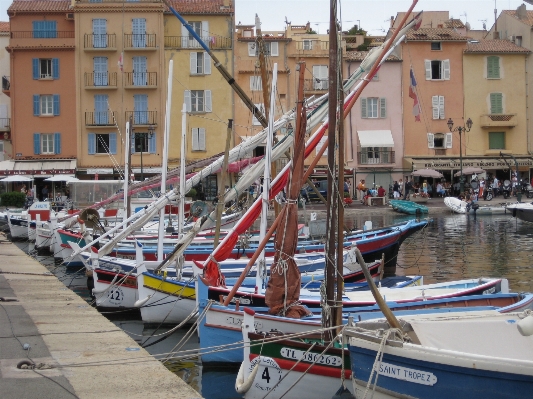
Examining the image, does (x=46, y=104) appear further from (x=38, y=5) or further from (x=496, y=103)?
(x=496, y=103)

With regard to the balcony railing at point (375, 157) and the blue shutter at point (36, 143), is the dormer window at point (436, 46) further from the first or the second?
the blue shutter at point (36, 143)

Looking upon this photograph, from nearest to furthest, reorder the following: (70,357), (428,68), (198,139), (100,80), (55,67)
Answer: (70,357), (100,80), (198,139), (55,67), (428,68)

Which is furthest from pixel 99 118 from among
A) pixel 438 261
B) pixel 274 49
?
pixel 438 261

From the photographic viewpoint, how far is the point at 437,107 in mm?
63719

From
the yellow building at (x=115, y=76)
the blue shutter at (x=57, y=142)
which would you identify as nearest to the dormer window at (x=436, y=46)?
the yellow building at (x=115, y=76)

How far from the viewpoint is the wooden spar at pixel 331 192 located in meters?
11.2

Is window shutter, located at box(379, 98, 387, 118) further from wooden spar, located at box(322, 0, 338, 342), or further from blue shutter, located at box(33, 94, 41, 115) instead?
wooden spar, located at box(322, 0, 338, 342)

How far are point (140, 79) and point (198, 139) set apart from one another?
593 cm

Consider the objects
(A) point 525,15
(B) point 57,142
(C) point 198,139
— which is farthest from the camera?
(A) point 525,15

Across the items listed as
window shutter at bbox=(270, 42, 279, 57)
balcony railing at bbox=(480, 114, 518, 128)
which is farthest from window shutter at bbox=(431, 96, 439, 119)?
window shutter at bbox=(270, 42, 279, 57)

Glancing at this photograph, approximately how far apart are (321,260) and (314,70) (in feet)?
136

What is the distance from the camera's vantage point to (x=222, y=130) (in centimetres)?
5956

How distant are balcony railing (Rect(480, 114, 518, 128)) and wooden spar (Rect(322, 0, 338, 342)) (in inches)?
2150

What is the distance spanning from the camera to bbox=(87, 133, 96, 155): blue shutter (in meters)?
58.5
